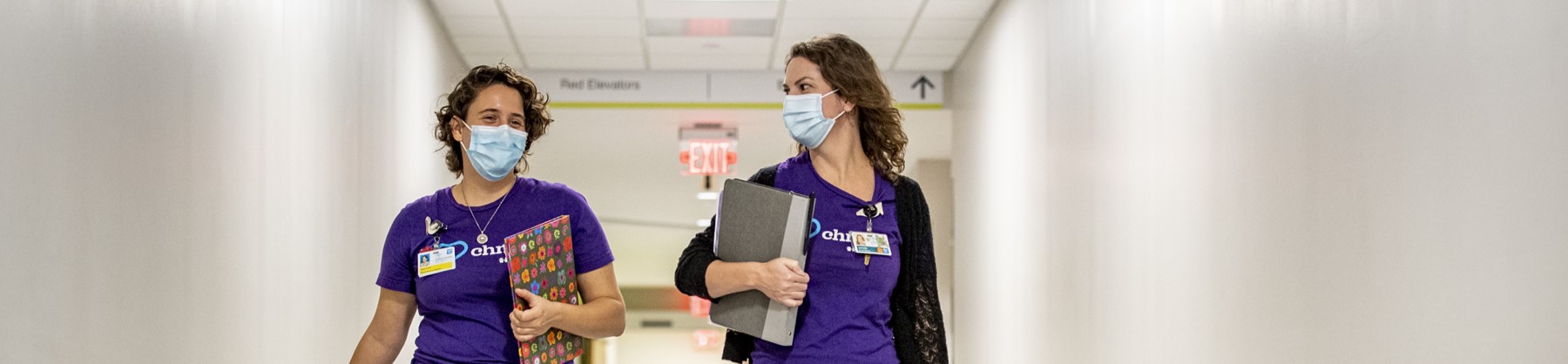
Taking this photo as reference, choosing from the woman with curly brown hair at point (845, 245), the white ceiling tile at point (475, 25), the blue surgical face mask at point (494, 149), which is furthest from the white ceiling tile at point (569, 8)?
the woman with curly brown hair at point (845, 245)

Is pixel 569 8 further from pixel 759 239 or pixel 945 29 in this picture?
pixel 759 239

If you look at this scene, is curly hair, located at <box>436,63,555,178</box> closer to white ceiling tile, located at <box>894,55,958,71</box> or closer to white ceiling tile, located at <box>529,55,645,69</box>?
white ceiling tile, located at <box>529,55,645,69</box>

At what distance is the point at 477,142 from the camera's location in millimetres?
2643

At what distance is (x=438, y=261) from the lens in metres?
2.54

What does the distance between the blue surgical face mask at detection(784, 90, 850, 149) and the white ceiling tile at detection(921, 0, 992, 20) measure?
14.8 feet

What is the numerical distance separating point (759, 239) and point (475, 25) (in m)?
5.44

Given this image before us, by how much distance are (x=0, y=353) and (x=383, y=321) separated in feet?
2.15

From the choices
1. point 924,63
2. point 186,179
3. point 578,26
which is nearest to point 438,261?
point 186,179

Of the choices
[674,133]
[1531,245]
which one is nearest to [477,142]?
[1531,245]

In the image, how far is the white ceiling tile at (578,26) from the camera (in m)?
7.37

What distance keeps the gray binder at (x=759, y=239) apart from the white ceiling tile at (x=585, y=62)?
621cm

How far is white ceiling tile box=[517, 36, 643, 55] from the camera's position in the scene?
7949mm

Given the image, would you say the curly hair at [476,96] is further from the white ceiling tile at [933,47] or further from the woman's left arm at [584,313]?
the white ceiling tile at [933,47]

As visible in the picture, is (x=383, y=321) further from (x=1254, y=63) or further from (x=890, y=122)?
(x=1254, y=63)
